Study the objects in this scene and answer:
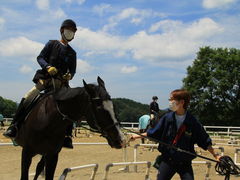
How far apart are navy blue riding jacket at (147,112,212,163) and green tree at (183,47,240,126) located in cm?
4124

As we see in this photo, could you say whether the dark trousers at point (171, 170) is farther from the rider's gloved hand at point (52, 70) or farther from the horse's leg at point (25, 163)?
the rider's gloved hand at point (52, 70)

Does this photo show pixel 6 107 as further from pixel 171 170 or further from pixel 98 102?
pixel 171 170

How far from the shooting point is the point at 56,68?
5.45 m

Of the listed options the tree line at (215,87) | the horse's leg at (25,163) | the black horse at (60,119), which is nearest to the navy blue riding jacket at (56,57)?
the black horse at (60,119)

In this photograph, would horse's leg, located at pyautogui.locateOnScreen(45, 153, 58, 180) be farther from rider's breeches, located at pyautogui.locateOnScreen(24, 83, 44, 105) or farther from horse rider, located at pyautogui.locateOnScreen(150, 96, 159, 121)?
horse rider, located at pyautogui.locateOnScreen(150, 96, 159, 121)

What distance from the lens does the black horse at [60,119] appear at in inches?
166

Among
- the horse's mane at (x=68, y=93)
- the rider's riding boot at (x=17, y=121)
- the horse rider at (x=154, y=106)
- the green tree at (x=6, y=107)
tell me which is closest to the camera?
the horse's mane at (x=68, y=93)

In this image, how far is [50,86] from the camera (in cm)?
561

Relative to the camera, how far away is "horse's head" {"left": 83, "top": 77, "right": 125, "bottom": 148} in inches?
161

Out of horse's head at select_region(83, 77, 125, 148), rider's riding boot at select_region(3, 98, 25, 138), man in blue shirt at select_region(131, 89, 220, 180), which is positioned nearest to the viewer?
horse's head at select_region(83, 77, 125, 148)

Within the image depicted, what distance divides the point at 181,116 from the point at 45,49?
2.37 metres

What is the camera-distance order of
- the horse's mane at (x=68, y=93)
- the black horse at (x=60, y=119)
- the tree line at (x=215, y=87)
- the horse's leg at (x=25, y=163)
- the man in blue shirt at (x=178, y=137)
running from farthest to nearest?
the tree line at (x=215, y=87)
the horse's leg at (x=25, y=163)
the horse's mane at (x=68, y=93)
the man in blue shirt at (x=178, y=137)
the black horse at (x=60, y=119)

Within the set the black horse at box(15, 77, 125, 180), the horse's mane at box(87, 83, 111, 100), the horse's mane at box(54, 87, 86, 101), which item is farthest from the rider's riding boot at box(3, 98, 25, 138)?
the horse's mane at box(87, 83, 111, 100)

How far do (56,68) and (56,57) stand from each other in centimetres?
17
